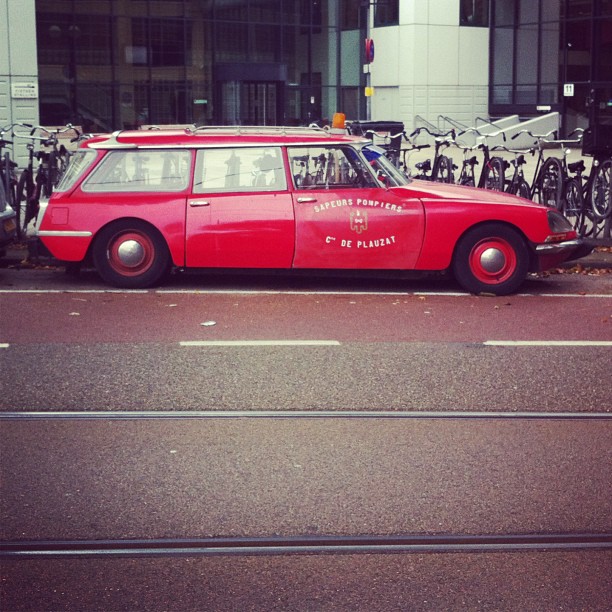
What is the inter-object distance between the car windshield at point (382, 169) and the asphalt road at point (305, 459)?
152 centimetres

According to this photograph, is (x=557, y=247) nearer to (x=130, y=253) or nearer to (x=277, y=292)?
(x=277, y=292)

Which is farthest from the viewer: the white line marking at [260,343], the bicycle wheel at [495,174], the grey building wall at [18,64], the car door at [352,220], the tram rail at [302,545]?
the grey building wall at [18,64]

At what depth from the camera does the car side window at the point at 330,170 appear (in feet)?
34.5

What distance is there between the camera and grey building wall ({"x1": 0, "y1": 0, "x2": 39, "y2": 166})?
28219 mm

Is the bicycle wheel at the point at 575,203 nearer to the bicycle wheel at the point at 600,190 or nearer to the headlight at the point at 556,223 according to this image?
the bicycle wheel at the point at 600,190

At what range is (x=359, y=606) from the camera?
386cm

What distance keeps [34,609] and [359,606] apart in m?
1.07

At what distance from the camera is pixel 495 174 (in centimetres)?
1608

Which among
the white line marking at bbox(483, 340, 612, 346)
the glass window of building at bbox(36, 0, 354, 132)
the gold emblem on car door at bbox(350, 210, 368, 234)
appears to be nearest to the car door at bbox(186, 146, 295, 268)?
the gold emblem on car door at bbox(350, 210, 368, 234)

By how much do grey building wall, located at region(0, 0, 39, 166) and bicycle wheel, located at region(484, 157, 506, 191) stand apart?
15249 mm

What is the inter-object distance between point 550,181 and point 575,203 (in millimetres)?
716

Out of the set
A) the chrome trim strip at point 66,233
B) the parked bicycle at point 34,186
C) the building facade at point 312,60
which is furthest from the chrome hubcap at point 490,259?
the building facade at point 312,60

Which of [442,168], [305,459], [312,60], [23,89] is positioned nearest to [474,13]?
[312,60]

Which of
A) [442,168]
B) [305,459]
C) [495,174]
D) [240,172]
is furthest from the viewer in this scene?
[442,168]
